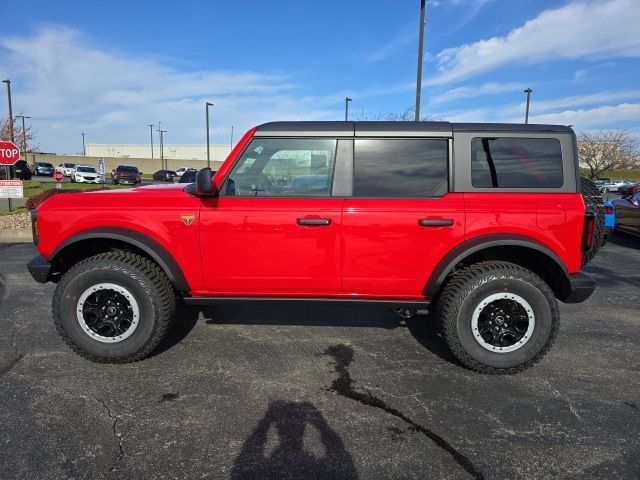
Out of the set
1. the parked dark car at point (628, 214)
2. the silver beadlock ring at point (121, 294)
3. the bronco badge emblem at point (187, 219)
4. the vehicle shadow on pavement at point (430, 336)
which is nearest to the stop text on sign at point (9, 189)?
the silver beadlock ring at point (121, 294)

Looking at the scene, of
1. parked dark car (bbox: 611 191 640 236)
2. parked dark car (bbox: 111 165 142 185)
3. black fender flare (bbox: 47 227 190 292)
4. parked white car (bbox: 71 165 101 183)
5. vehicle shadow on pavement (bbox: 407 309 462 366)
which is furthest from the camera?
parked white car (bbox: 71 165 101 183)

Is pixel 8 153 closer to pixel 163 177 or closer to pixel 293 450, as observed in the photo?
pixel 293 450

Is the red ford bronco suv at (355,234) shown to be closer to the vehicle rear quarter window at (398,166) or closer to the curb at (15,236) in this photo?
the vehicle rear quarter window at (398,166)

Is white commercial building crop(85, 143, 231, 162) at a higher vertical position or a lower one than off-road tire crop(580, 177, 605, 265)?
higher

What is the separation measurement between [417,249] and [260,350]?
165 centimetres

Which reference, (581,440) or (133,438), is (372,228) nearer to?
(581,440)

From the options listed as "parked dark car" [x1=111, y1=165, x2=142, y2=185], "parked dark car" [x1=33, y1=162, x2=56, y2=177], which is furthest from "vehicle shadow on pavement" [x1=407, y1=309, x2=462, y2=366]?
"parked dark car" [x1=33, y1=162, x2=56, y2=177]

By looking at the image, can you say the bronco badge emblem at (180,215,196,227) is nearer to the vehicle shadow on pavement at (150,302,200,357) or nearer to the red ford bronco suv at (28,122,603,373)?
the red ford bronco suv at (28,122,603,373)

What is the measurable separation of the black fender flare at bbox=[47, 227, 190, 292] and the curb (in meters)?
7.40

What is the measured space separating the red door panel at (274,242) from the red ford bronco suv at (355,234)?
0.4 inches

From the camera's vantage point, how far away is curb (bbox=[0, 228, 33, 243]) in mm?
9309

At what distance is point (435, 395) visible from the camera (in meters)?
3.05

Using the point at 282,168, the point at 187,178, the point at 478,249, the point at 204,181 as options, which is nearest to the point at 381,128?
the point at 282,168

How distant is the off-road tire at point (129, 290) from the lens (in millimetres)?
3365
